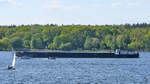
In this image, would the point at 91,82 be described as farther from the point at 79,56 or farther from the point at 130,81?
the point at 79,56

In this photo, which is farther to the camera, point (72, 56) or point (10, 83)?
point (72, 56)

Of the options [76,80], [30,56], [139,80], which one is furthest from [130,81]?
[30,56]

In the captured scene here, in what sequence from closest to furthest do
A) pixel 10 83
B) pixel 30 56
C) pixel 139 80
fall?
pixel 10 83 < pixel 139 80 < pixel 30 56

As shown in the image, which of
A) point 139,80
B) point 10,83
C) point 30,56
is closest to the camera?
point 10,83

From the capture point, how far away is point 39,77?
85125 mm

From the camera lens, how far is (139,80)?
268ft

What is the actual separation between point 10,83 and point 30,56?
301ft

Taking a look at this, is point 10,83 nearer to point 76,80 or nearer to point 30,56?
point 76,80

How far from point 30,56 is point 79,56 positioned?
52.1ft

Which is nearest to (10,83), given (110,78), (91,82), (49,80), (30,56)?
(49,80)

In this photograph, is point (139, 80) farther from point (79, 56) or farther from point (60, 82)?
point (79, 56)

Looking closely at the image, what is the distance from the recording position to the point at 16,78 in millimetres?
83562

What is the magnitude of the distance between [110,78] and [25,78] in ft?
43.5

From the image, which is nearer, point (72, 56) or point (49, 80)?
point (49, 80)
